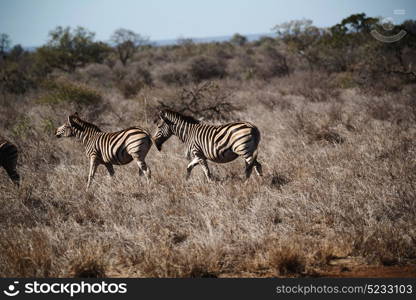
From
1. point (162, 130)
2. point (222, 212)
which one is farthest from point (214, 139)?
point (222, 212)

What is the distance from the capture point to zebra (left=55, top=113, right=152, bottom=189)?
689 centimetres

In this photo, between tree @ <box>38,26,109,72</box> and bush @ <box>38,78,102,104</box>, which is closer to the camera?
bush @ <box>38,78,102,104</box>

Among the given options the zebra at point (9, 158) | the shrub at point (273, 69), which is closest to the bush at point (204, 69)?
the shrub at point (273, 69)

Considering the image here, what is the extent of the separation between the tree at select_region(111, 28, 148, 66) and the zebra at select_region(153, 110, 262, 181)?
31.2 meters

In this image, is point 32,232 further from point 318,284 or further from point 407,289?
point 407,289

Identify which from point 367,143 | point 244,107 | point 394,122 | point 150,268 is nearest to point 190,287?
point 150,268

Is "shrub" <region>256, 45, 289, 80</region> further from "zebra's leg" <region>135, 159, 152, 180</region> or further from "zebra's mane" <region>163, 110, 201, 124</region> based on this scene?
"zebra's leg" <region>135, 159, 152, 180</region>

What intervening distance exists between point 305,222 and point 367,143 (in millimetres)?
4568

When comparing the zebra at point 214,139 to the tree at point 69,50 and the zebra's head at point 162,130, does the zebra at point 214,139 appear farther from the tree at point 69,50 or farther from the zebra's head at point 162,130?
the tree at point 69,50

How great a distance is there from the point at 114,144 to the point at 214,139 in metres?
1.96

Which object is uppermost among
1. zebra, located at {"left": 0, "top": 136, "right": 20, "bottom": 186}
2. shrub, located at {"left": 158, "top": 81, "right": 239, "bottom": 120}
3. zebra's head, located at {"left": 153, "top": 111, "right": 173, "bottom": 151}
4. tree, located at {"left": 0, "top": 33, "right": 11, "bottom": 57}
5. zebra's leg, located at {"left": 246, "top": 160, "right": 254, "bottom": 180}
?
tree, located at {"left": 0, "top": 33, "right": 11, "bottom": 57}

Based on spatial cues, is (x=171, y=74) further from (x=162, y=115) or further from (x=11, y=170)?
(x=11, y=170)

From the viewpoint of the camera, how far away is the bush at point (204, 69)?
25.2m

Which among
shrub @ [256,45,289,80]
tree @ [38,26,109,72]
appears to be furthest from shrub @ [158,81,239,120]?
tree @ [38,26,109,72]
